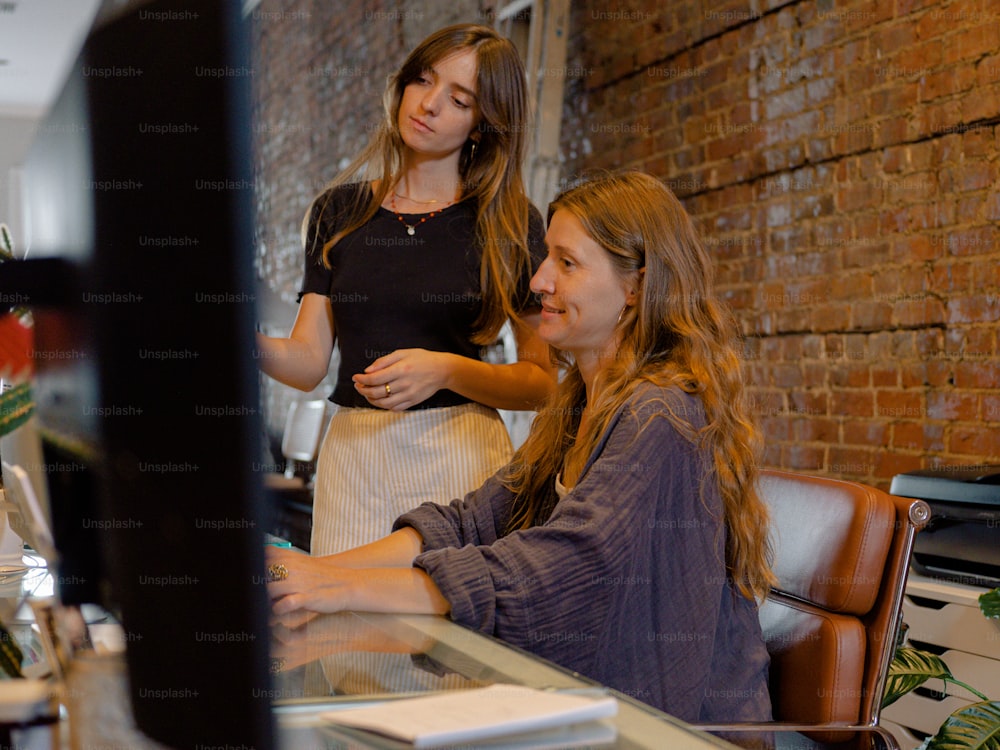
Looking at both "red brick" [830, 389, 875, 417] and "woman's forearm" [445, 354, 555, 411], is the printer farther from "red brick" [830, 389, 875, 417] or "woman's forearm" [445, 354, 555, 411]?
"woman's forearm" [445, 354, 555, 411]

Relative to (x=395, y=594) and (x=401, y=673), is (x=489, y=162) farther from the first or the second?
(x=401, y=673)

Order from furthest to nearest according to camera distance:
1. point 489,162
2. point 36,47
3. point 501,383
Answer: point 489,162 → point 501,383 → point 36,47

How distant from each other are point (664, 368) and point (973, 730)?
89 centimetres

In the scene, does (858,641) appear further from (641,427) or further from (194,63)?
(194,63)

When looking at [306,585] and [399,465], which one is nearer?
[306,585]

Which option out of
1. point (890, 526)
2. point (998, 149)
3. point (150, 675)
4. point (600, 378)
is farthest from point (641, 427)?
point (998, 149)

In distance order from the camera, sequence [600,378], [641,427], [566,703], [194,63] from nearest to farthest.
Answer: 1. [194,63]
2. [566,703]
3. [641,427]
4. [600,378]

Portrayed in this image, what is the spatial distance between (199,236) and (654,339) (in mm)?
1087

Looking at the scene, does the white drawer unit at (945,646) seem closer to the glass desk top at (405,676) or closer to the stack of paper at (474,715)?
the glass desk top at (405,676)

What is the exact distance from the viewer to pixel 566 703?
71 cm

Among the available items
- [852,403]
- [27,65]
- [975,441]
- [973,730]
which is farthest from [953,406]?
[27,65]

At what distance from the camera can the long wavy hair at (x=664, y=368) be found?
4.31 feet

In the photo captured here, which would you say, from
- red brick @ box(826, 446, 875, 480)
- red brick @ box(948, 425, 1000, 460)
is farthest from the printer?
red brick @ box(826, 446, 875, 480)

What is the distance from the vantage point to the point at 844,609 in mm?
1281
